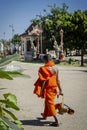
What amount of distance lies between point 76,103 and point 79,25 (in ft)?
110

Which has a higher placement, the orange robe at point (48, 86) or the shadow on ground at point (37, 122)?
the orange robe at point (48, 86)

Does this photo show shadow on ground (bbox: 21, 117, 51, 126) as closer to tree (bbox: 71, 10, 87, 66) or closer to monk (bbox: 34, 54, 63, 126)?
monk (bbox: 34, 54, 63, 126)

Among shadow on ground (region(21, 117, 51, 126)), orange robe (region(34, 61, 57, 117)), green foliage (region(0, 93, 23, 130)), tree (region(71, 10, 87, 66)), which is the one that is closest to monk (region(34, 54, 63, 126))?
orange robe (region(34, 61, 57, 117))

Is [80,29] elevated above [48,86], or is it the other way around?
[80,29]

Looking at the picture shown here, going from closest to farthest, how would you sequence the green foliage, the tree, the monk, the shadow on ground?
the green foliage → the shadow on ground → the monk → the tree

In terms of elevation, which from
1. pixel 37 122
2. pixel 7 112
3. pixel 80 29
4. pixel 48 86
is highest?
pixel 80 29

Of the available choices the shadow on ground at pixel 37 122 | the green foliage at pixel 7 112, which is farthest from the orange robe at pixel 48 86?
the green foliage at pixel 7 112

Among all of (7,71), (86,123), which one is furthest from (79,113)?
(7,71)

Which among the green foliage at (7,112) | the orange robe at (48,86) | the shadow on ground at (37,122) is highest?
the green foliage at (7,112)

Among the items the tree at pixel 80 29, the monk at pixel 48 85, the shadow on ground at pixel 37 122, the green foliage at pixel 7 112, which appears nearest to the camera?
the green foliage at pixel 7 112

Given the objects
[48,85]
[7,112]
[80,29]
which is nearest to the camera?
[7,112]

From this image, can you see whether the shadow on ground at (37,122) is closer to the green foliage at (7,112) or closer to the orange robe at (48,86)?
the orange robe at (48,86)

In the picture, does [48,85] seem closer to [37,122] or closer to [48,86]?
[48,86]

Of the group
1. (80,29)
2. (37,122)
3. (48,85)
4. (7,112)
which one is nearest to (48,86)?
(48,85)
